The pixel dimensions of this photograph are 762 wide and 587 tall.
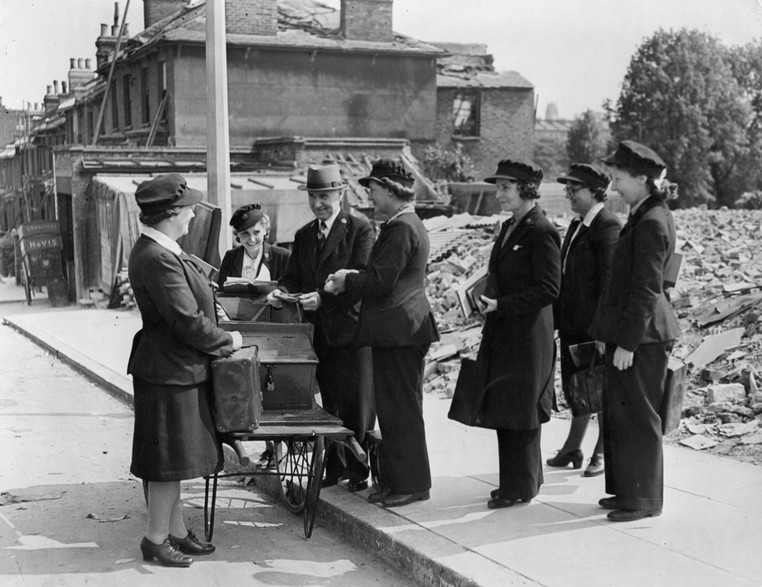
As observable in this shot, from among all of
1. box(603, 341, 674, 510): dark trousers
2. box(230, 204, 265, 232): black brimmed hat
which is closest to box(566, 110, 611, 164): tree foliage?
box(230, 204, 265, 232): black brimmed hat

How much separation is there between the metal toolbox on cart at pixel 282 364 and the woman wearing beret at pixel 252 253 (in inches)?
58.9

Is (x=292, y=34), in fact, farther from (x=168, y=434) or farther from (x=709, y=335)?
(x=168, y=434)

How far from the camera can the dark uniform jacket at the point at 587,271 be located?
6152mm

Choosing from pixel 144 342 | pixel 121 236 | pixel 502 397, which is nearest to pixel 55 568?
pixel 144 342

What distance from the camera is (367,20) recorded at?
28984 millimetres

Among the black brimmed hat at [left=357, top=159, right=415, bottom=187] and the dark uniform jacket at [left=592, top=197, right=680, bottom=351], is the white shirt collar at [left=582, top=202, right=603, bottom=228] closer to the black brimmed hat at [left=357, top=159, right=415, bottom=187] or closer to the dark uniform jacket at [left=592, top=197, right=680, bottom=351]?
the dark uniform jacket at [left=592, top=197, right=680, bottom=351]

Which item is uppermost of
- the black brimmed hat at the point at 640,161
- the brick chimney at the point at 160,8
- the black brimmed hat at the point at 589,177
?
the brick chimney at the point at 160,8

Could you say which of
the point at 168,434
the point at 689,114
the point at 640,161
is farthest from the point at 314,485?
the point at 689,114

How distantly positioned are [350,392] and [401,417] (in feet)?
1.89

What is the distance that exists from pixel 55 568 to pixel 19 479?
227cm

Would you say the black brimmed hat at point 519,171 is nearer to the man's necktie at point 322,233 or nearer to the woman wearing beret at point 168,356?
the man's necktie at point 322,233

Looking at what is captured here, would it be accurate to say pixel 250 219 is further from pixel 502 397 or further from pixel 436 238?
pixel 436 238

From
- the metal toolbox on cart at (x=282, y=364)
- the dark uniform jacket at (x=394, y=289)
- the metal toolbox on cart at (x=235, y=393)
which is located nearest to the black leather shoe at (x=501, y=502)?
the dark uniform jacket at (x=394, y=289)

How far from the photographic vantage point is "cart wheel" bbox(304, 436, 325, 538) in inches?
Result: 216
